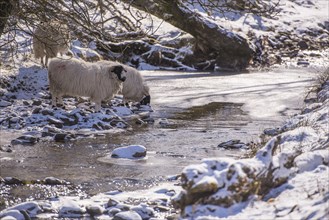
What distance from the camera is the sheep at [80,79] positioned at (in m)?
14.6

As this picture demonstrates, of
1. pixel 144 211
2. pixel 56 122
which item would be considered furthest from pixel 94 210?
pixel 56 122

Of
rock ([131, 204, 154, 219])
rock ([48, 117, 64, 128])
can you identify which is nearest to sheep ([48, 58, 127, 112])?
rock ([48, 117, 64, 128])

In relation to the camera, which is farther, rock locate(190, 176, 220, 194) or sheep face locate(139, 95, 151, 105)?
sheep face locate(139, 95, 151, 105)

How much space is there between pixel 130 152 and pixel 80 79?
4586 mm

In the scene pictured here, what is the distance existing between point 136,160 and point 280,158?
4564 millimetres

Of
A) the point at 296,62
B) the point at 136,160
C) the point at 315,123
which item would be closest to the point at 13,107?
the point at 136,160

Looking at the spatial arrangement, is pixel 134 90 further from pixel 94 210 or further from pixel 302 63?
pixel 302 63

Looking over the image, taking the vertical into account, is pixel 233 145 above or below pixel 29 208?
below

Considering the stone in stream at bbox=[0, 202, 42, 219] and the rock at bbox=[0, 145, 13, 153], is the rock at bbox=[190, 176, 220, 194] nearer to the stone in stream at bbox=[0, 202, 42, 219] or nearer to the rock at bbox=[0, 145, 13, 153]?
the stone in stream at bbox=[0, 202, 42, 219]

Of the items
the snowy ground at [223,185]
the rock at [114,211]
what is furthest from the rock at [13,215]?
the rock at [114,211]

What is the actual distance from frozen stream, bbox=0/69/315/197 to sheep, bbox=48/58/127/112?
46.6 inches

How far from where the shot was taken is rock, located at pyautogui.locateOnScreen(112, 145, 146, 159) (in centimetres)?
1030

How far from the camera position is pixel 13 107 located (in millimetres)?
14180

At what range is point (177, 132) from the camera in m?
12.8
